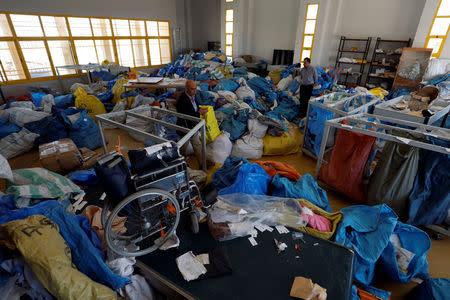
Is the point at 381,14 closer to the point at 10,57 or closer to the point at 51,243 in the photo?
the point at 51,243

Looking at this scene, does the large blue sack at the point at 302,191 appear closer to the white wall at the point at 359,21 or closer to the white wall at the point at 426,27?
the white wall at the point at 426,27

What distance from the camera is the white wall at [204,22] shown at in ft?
34.1

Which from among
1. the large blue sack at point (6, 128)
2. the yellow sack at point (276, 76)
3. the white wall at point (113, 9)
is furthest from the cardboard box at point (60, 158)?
the yellow sack at point (276, 76)

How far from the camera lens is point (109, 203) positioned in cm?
150

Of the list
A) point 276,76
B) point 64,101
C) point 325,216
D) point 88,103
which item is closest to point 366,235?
point 325,216

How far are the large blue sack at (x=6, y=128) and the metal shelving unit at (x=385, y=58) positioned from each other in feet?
28.6

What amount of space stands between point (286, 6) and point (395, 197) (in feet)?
27.1

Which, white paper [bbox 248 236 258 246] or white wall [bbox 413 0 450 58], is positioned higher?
white wall [bbox 413 0 450 58]

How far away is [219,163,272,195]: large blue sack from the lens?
2.16m

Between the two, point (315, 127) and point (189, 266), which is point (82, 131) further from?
point (315, 127)

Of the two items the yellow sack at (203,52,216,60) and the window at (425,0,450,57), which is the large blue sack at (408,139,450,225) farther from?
the yellow sack at (203,52,216,60)

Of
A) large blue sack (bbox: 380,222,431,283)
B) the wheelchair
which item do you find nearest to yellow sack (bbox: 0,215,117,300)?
the wheelchair

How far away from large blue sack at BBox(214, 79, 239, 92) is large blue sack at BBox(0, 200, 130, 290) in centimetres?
437

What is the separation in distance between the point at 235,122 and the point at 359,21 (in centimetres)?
622
